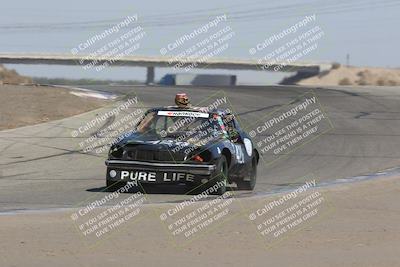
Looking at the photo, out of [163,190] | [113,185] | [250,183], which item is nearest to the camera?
[113,185]

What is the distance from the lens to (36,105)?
26.5 metres

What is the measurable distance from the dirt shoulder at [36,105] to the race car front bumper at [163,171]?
11097mm

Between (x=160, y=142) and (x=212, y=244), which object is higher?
(x=212, y=244)

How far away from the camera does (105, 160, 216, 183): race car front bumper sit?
12.4 m

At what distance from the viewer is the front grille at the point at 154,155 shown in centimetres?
1251

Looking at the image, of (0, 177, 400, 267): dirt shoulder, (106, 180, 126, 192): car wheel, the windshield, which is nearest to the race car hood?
the windshield

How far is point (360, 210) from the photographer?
35.6 feet

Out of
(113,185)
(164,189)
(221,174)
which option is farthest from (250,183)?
(113,185)

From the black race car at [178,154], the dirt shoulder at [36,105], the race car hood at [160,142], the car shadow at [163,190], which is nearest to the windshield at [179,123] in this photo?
the black race car at [178,154]

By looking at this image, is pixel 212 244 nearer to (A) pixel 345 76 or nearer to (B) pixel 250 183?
(B) pixel 250 183

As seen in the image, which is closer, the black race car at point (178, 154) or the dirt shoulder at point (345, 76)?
the black race car at point (178, 154)

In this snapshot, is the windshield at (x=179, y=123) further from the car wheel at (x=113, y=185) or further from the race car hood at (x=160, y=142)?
the car wheel at (x=113, y=185)

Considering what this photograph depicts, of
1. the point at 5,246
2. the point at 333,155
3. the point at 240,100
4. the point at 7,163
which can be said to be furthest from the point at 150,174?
the point at 240,100

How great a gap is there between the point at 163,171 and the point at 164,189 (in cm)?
102
